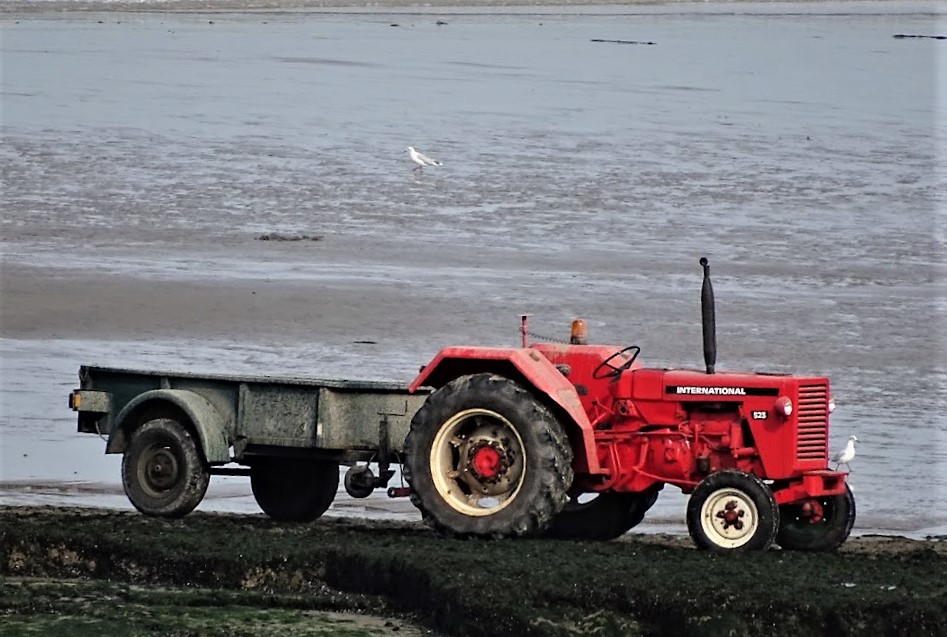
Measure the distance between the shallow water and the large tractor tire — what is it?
4.73 feet

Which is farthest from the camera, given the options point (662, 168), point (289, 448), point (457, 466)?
point (662, 168)

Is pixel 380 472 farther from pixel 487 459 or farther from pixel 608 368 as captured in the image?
pixel 608 368

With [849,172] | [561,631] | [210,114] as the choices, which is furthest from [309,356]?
[210,114]

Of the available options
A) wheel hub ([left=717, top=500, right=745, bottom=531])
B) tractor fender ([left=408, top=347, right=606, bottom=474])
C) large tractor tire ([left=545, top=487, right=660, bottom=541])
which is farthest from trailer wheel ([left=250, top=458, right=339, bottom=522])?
wheel hub ([left=717, top=500, right=745, bottom=531])

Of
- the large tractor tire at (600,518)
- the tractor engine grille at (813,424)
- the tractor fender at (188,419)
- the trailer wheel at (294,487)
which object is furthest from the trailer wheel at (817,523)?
the tractor fender at (188,419)

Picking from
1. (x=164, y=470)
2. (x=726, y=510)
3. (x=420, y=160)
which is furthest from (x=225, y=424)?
(x=420, y=160)

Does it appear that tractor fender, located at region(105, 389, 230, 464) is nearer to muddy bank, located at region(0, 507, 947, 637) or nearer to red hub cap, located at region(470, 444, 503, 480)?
muddy bank, located at region(0, 507, 947, 637)

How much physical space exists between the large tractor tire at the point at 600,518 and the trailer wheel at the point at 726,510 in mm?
1092

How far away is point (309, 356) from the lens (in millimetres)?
18953

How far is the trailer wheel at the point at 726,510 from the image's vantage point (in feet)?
37.7

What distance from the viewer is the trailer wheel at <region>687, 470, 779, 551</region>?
11500mm

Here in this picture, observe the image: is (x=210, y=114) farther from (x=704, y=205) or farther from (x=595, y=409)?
(x=595, y=409)

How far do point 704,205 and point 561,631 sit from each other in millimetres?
17054

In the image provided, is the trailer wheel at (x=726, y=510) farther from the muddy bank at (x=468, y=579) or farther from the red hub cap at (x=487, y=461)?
the red hub cap at (x=487, y=461)
